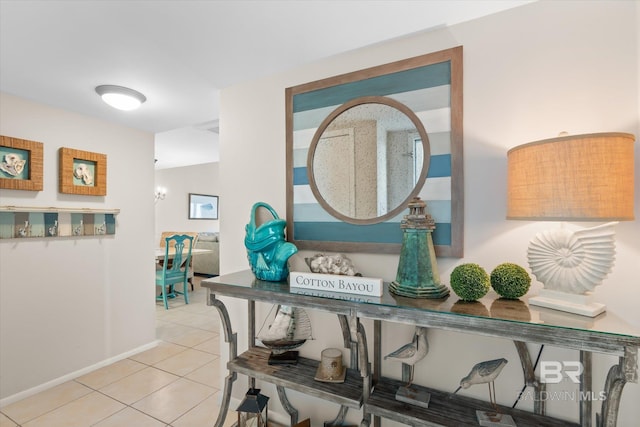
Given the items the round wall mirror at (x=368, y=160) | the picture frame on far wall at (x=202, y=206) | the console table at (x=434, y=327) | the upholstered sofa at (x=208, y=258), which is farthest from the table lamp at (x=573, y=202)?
the picture frame on far wall at (x=202, y=206)

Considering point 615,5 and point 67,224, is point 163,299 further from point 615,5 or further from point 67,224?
point 615,5

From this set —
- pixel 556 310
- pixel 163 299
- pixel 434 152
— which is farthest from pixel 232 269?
pixel 163 299

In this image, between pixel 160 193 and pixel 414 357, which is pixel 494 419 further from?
pixel 160 193

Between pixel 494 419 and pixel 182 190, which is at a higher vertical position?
pixel 182 190

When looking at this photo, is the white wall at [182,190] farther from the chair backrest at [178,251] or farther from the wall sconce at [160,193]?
the chair backrest at [178,251]

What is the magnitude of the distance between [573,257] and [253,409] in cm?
151

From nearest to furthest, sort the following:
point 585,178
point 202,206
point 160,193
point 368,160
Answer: point 585,178 → point 368,160 → point 160,193 → point 202,206

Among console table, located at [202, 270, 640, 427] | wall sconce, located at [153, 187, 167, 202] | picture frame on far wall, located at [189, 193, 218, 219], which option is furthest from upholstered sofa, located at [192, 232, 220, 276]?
console table, located at [202, 270, 640, 427]

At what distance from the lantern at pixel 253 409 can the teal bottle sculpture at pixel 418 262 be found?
0.93 m

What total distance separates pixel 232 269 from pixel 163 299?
3110mm

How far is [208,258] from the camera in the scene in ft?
20.9

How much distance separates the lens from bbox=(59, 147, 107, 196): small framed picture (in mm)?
2469

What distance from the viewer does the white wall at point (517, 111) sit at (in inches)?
44.2

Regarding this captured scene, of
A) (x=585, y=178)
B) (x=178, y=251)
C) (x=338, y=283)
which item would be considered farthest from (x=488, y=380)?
(x=178, y=251)
